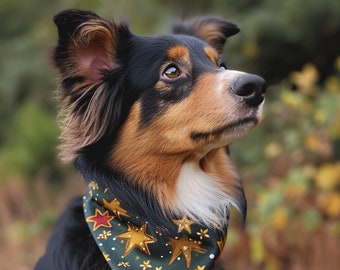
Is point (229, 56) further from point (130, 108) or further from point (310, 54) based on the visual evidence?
point (130, 108)

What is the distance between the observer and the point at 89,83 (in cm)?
313

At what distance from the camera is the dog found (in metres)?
3.01

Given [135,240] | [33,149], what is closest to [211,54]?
[135,240]

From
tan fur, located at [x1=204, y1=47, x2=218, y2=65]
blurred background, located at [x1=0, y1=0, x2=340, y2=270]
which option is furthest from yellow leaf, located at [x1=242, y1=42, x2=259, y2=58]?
tan fur, located at [x1=204, y1=47, x2=218, y2=65]

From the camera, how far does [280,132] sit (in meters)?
6.37

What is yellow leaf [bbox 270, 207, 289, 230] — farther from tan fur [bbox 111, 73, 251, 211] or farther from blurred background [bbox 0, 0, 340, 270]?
tan fur [bbox 111, 73, 251, 211]

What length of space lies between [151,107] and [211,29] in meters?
0.92

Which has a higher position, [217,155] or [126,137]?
[126,137]

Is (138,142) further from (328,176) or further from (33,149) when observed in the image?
(33,149)

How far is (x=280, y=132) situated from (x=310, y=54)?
4.23 feet

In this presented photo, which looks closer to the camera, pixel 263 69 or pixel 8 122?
pixel 263 69

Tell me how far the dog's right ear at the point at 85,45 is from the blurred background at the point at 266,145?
0.37 ft

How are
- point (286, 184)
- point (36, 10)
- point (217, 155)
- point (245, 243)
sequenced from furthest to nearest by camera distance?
point (36, 10) → point (245, 243) → point (286, 184) → point (217, 155)

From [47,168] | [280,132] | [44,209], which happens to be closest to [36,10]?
[47,168]
